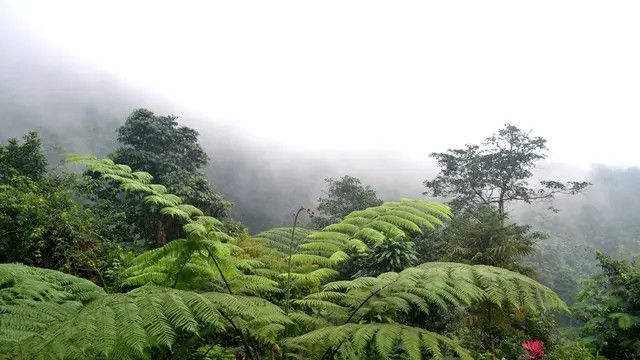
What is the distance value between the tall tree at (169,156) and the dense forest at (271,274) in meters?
0.06

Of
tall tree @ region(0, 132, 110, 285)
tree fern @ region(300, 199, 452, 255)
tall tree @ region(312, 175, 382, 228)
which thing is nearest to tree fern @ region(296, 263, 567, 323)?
tree fern @ region(300, 199, 452, 255)

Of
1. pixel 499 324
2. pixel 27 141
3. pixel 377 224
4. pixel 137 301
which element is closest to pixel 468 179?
pixel 499 324

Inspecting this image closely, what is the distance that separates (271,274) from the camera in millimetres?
2545

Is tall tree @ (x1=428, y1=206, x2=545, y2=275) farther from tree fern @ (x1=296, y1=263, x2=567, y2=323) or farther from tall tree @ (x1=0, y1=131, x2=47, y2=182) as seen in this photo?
tall tree @ (x1=0, y1=131, x2=47, y2=182)

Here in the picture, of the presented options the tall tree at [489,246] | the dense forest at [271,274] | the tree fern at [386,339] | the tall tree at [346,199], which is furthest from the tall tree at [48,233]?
the tall tree at [346,199]

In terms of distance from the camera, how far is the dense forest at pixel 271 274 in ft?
5.17

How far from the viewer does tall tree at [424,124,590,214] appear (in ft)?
74.9

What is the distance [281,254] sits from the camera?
275 centimetres

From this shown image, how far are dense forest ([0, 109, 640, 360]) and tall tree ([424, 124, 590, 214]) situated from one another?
0.08m

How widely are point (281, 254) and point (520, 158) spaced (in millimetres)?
23214

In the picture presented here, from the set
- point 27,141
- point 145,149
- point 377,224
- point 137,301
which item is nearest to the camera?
point 137,301

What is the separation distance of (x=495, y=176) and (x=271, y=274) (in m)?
22.8

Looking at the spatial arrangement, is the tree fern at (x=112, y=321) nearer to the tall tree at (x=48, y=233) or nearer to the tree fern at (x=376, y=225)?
the tree fern at (x=376, y=225)

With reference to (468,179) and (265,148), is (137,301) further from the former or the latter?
(265,148)
